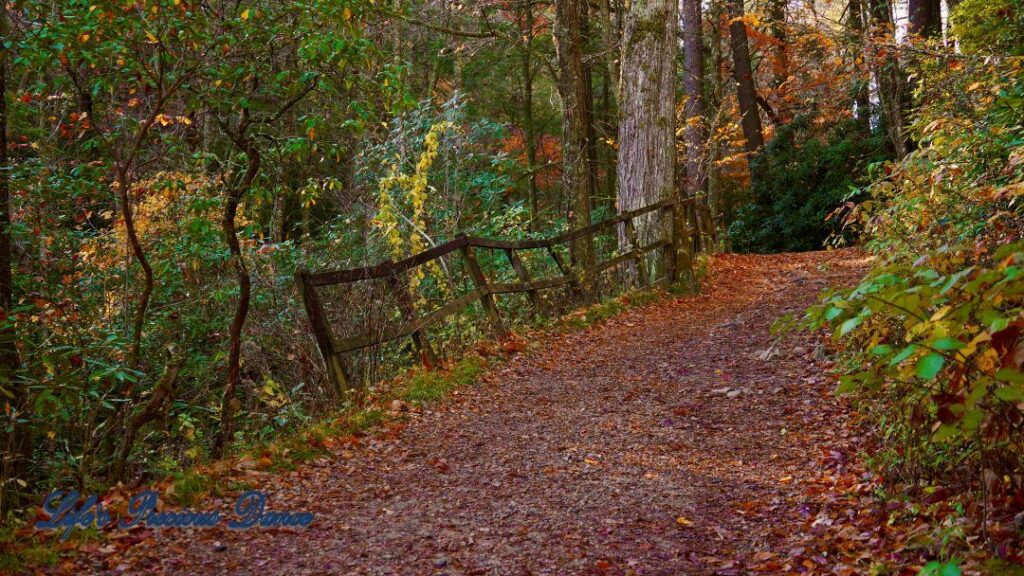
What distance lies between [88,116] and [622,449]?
528cm

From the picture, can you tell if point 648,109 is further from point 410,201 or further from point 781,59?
point 781,59

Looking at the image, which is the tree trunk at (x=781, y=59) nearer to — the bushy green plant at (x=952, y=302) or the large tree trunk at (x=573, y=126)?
the large tree trunk at (x=573, y=126)

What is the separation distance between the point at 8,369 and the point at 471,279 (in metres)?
5.26

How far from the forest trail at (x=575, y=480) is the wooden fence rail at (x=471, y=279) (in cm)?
83

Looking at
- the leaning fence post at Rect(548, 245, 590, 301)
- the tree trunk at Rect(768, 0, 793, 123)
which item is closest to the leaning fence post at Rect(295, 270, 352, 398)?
the leaning fence post at Rect(548, 245, 590, 301)

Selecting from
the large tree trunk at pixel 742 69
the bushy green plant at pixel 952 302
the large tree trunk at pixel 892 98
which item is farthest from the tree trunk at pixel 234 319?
the large tree trunk at pixel 742 69

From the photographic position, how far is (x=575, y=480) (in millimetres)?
5441

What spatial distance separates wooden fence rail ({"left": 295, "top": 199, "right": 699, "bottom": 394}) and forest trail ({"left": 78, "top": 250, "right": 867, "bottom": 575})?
2.71 ft

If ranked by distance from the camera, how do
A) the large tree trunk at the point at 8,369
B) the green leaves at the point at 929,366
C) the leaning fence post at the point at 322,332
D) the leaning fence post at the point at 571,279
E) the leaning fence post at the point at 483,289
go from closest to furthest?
1. the green leaves at the point at 929,366
2. the large tree trunk at the point at 8,369
3. the leaning fence post at the point at 322,332
4. the leaning fence post at the point at 483,289
5. the leaning fence post at the point at 571,279

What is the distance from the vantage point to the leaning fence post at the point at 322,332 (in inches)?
277

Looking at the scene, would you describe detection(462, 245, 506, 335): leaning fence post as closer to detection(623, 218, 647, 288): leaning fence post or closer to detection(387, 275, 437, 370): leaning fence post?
detection(387, 275, 437, 370): leaning fence post

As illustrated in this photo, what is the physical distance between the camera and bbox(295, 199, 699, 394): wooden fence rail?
7.12 m

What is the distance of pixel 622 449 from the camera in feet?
20.1

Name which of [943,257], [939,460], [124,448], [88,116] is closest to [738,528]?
[939,460]
